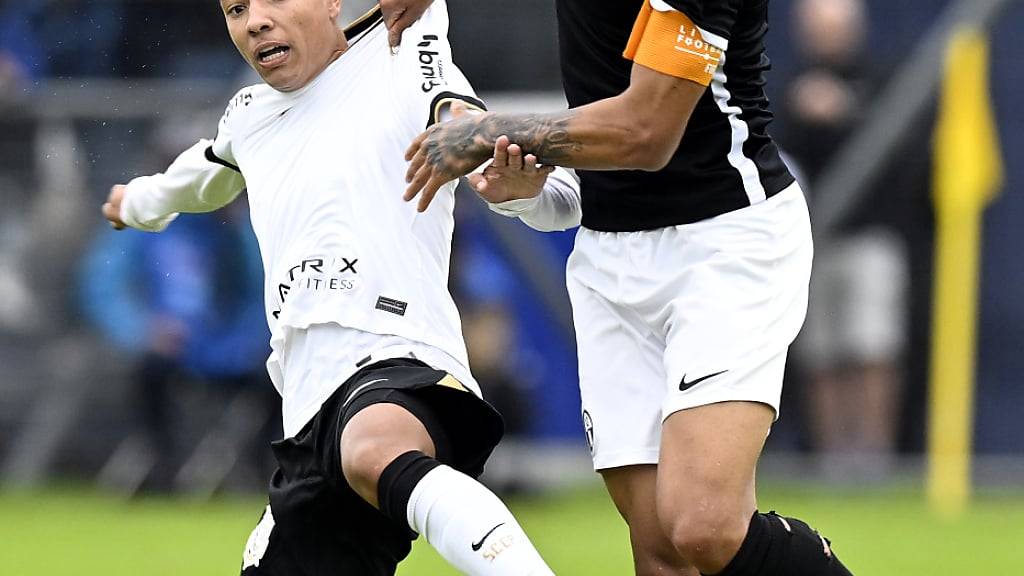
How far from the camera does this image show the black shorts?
15.6 feet

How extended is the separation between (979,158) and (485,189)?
6.32m

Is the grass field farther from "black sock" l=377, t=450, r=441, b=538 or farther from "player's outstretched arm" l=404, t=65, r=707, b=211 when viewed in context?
"player's outstretched arm" l=404, t=65, r=707, b=211

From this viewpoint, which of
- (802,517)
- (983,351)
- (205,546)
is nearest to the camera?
(205,546)

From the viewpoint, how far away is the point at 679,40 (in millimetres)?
4352

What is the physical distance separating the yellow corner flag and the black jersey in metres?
5.70

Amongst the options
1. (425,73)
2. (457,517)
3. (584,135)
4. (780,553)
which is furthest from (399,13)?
(780,553)

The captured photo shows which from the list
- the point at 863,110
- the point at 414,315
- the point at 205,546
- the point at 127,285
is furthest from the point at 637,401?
the point at 863,110

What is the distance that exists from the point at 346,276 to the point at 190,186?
0.84 meters

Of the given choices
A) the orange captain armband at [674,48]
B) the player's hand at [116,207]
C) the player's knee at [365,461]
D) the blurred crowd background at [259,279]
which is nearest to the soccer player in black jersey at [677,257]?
the orange captain armband at [674,48]

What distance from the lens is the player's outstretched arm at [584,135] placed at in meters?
4.38

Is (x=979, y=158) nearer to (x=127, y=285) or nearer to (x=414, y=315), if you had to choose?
(x=127, y=285)

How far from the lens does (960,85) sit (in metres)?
10.5

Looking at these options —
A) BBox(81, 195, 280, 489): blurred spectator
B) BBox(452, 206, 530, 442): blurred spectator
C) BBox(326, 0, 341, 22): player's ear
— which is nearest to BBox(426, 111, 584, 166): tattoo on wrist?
BBox(326, 0, 341, 22): player's ear

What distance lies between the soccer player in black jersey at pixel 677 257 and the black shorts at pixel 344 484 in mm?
373
